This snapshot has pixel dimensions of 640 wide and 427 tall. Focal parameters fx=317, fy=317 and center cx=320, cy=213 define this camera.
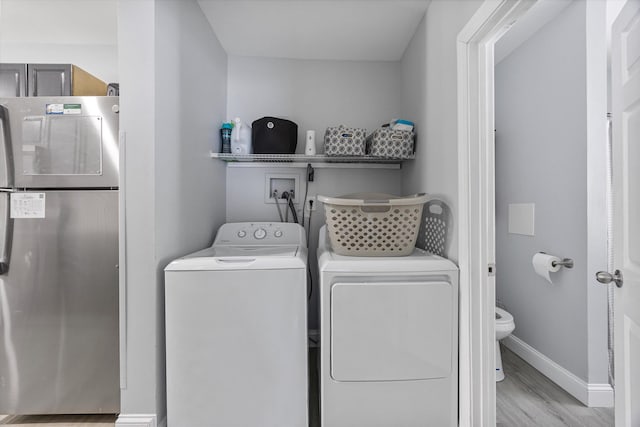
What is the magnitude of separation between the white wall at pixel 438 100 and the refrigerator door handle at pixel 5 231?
7.36 feet

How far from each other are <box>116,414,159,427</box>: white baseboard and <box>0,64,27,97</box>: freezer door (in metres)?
1.90

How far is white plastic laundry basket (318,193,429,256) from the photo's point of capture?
1653mm

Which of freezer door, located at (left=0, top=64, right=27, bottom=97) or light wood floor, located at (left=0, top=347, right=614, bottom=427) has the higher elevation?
freezer door, located at (left=0, top=64, right=27, bottom=97)

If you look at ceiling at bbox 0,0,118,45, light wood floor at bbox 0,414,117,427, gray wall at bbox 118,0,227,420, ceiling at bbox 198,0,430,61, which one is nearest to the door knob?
ceiling at bbox 198,0,430,61

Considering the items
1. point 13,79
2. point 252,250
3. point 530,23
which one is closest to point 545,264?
point 530,23

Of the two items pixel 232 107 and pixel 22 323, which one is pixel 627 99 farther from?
pixel 22 323

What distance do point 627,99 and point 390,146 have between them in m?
1.18

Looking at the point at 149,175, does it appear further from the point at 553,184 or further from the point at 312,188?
the point at 553,184

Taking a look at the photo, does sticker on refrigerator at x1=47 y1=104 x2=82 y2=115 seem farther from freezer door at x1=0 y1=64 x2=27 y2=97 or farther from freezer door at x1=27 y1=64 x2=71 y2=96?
freezer door at x1=0 y1=64 x2=27 y2=97

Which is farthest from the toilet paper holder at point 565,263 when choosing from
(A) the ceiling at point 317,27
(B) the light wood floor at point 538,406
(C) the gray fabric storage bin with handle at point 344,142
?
(A) the ceiling at point 317,27

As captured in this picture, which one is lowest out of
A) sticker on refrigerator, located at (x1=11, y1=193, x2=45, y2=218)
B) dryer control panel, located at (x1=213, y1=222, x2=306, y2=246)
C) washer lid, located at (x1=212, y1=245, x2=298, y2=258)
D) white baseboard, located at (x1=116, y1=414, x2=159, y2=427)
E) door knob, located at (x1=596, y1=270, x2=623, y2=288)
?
white baseboard, located at (x1=116, y1=414, x2=159, y2=427)

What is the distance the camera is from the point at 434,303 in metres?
1.48

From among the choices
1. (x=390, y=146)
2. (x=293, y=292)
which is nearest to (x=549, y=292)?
(x=390, y=146)

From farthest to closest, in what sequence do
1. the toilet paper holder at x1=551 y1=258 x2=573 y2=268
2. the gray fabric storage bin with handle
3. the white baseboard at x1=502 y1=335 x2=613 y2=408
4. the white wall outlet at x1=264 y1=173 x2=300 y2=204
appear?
1. the white wall outlet at x1=264 y1=173 x2=300 y2=204
2. the gray fabric storage bin with handle
3. the toilet paper holder at x1=551 y1=258 x2=573 y2=268
4. the white baseboard at x1=502 y1=335 x2=613 y2=408
